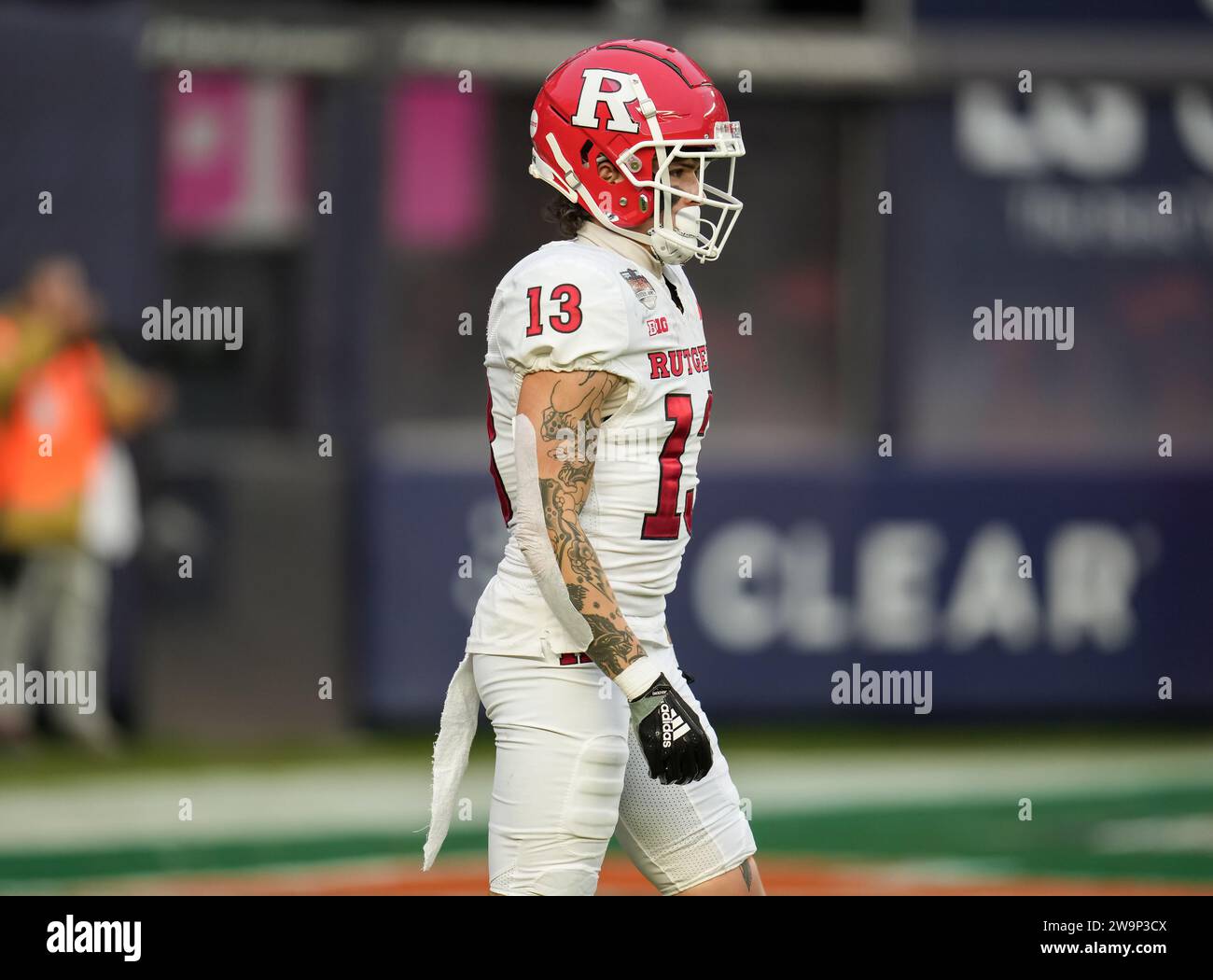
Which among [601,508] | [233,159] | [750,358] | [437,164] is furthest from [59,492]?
[601,508]

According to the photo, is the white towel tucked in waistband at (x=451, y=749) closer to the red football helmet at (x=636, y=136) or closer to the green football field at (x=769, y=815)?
the red football helmet at (x=636, y=136)

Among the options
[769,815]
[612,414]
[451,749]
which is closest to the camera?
[612,414]

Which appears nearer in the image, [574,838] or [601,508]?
[574,838]

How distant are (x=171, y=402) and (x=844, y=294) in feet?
11.8

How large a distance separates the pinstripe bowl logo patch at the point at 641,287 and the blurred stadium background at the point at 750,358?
5.85 m

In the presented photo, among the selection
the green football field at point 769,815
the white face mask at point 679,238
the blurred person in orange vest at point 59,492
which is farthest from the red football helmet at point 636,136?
the blurred person in orange vest at point 59,492

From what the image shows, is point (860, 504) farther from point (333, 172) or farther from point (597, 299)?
point (597, 299)

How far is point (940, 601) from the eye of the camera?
10.8 m

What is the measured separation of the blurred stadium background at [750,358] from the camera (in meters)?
10.3

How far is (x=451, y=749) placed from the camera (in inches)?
166

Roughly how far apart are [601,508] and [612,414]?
185 millimetres

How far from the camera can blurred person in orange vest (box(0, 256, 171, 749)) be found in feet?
32.1

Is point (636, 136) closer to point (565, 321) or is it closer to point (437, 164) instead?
point (565, 321)

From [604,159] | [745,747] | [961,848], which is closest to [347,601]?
[745,747]
